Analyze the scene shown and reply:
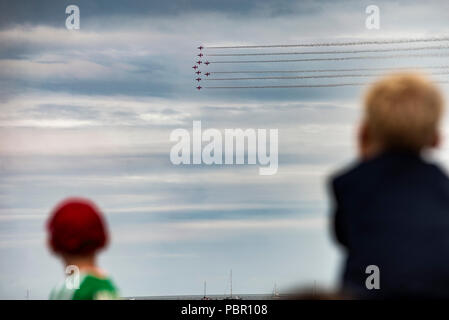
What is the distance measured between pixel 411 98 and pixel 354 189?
2.00ft

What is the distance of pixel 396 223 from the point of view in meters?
3.67

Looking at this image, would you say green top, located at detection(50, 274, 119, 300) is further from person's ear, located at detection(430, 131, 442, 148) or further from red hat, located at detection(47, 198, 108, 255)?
person's ear, located at detection(430, 131, 442, 148)

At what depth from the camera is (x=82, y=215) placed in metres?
4.90

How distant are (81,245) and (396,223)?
243 cm

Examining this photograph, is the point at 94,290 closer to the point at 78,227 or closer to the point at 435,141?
the point at 78,227

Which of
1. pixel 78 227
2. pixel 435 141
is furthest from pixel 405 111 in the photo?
pixel 78 227

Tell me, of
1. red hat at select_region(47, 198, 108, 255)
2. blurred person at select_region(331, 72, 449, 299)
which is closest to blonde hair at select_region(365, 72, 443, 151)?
blurred person at select_region(331, 72, 449, 299)

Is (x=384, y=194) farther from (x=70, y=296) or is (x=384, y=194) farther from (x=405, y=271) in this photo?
(x=70, y=296)

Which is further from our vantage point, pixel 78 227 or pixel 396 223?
pixel 78 227

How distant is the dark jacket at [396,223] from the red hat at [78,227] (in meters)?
1.97

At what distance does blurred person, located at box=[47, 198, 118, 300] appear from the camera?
490 centimetres
